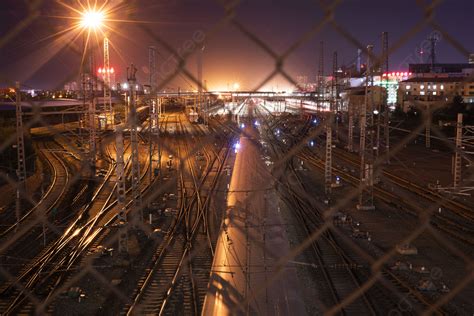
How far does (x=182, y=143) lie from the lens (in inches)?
443

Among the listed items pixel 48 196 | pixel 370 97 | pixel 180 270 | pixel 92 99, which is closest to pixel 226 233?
pixel 180 270

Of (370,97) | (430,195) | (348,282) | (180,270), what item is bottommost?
(348,282)

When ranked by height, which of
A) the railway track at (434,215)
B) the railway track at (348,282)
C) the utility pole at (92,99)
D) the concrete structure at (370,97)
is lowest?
the railway track at (348,282)

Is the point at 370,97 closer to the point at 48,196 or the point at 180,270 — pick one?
the point at 48,196

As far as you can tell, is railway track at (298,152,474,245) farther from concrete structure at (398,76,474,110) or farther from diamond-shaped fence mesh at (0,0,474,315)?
concrete structure at (398,76,474,110)

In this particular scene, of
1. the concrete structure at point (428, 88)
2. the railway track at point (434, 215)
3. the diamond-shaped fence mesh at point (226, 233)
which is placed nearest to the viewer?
the diamond-shaped fence mesh at point (226, 233)

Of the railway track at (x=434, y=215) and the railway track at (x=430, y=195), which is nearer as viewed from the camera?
the railway track at (x=434, y=215)

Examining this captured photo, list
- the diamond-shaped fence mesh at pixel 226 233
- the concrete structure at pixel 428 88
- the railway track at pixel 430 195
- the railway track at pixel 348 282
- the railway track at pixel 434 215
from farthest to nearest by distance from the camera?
1. the railway track at pixel 430 195
2. the railway track at pixel 434 215
3. the railway track at pixel 348 282
4. the concrete structure at pixel 428 88
5. the diamond-shaped fence mesh at pixel 226 233

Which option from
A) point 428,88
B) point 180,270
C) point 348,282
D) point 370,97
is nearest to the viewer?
point 180,270

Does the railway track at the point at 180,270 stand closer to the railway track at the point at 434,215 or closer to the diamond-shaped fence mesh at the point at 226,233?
the diamond-shaped fence mesh at the point at 226,233

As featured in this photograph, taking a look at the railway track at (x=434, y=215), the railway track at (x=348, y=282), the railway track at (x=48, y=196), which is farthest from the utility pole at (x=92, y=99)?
the railway track at (x=434, y=215)

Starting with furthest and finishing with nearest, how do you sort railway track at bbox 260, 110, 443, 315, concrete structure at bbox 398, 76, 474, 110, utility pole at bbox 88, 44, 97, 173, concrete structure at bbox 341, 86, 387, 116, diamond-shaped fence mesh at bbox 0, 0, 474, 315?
concrete structure at bbox 341, 86, 387, 116, railway track at bbox 260, 110, 443, 315, concrete structure at bbox 398, 76, 474, 110, diamond-shaped fence mesh at bbox 0, 0, 474, 315, utility pole at bbox 88, 44, 97, 173

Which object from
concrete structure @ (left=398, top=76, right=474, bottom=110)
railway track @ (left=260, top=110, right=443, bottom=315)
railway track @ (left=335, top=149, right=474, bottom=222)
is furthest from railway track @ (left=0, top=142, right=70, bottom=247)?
railway track @ (left=335, top=149, right=474, bottom=222)

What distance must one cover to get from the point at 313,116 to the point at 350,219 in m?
14.0
